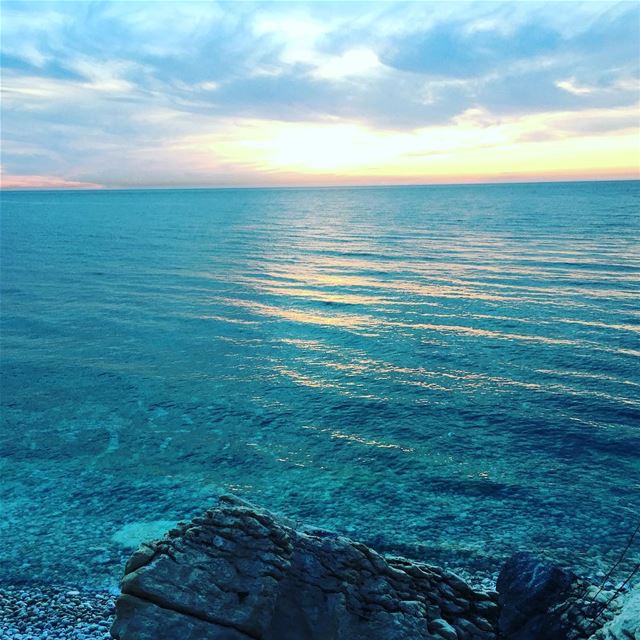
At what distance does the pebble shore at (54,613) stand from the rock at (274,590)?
3449 mm

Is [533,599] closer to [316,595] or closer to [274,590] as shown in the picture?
[316,595]

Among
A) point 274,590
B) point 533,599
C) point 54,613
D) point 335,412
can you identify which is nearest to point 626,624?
point 533,599

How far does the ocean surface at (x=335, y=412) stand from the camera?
54.6 feet

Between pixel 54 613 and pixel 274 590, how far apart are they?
21.0 ft

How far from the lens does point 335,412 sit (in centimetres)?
2384

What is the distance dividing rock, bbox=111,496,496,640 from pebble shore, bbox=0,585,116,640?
11.3 ft

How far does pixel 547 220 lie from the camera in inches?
3959

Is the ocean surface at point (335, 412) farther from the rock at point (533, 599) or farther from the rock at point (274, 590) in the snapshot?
the rock at point (274, 590)

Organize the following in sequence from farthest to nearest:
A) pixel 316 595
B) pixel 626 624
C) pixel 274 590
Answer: pixel 316 595 < pixel 274 590 < pixel 626 624

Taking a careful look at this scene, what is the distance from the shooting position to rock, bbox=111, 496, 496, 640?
9914mm

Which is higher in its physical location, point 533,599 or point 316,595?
point 316,595

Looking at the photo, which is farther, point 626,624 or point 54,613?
point 54,613

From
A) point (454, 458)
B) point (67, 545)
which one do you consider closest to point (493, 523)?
point (454, 458)

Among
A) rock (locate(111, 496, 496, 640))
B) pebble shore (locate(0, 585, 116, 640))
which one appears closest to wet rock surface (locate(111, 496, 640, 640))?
rock (locate(111, 496, 496, 640))
